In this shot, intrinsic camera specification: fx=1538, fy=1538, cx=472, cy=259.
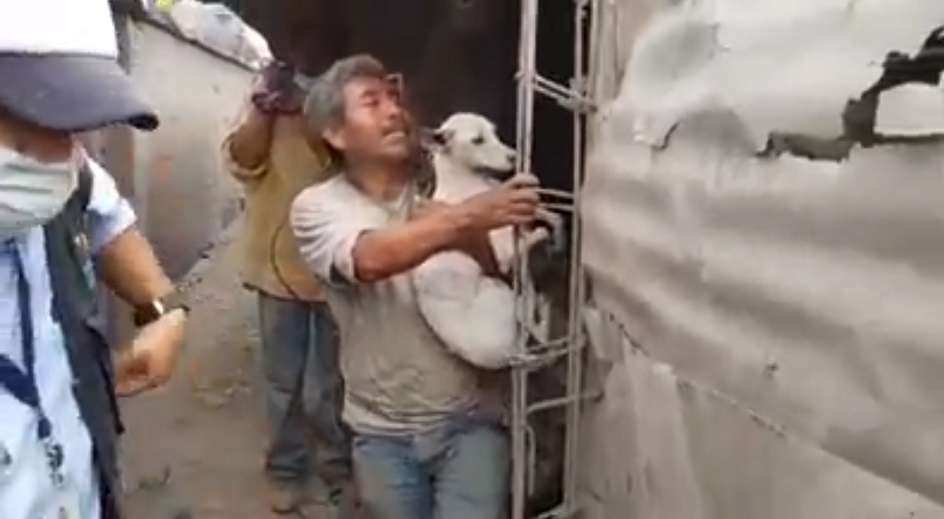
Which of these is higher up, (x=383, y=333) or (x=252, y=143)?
(x=252, y=143)

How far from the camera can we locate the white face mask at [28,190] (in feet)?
4.87

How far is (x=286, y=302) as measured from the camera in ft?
12.8

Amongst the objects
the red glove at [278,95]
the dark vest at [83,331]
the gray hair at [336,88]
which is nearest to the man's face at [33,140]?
the dark vest at [83,331]

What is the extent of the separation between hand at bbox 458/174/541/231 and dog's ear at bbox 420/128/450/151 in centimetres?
27

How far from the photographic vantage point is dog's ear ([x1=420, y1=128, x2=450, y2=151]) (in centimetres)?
270

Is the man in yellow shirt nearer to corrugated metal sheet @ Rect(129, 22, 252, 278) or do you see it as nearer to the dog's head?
the dog's head

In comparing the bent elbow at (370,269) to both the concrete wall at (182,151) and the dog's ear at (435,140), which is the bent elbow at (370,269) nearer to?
the dog's ear at (435,140)

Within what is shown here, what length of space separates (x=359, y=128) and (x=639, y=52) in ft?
2.32

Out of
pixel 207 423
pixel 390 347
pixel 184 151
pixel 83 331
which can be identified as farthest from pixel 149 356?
pixel 184 151

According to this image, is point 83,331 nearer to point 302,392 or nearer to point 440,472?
point 440,472

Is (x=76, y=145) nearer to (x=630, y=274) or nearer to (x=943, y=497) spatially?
(x=630, y=274)

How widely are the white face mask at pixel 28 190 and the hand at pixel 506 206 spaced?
96 cm

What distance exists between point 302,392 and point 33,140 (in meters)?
2.54

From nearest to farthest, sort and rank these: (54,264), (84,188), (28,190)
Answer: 1. (28,190)
2. (54,264)
3. (84,188)
